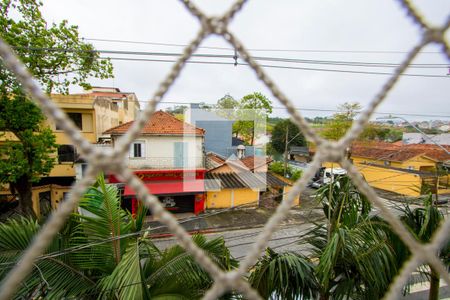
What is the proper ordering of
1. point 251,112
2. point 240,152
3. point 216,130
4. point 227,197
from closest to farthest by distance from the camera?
point 227,197
point 240,152
point 216,130
point 251,112

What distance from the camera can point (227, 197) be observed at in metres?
9.20

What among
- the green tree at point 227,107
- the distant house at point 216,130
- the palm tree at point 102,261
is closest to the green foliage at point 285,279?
the palm tree at point 102,261

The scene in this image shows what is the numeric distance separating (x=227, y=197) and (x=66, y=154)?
6.65m

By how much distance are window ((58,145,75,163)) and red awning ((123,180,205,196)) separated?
3419 mm

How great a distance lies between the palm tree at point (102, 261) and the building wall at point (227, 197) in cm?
708

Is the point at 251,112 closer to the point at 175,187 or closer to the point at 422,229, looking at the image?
the point at 175,187

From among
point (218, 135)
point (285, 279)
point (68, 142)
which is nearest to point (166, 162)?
Answer: point (68, 142)

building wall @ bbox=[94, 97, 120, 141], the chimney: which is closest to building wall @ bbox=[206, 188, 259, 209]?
the chimney

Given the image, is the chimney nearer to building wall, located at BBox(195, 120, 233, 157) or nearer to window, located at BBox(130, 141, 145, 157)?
building wall, located at BBox(195, 120, 233, 157)

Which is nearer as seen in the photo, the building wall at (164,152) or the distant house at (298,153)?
the building wall at (164,152)

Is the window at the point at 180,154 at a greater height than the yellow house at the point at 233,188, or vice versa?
the window at the point at 180,154

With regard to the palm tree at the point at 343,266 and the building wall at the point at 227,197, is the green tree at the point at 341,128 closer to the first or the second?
the palm tree at the point at 343,266

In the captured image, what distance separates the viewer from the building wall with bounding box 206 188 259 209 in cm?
908

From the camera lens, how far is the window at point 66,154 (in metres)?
9.23
